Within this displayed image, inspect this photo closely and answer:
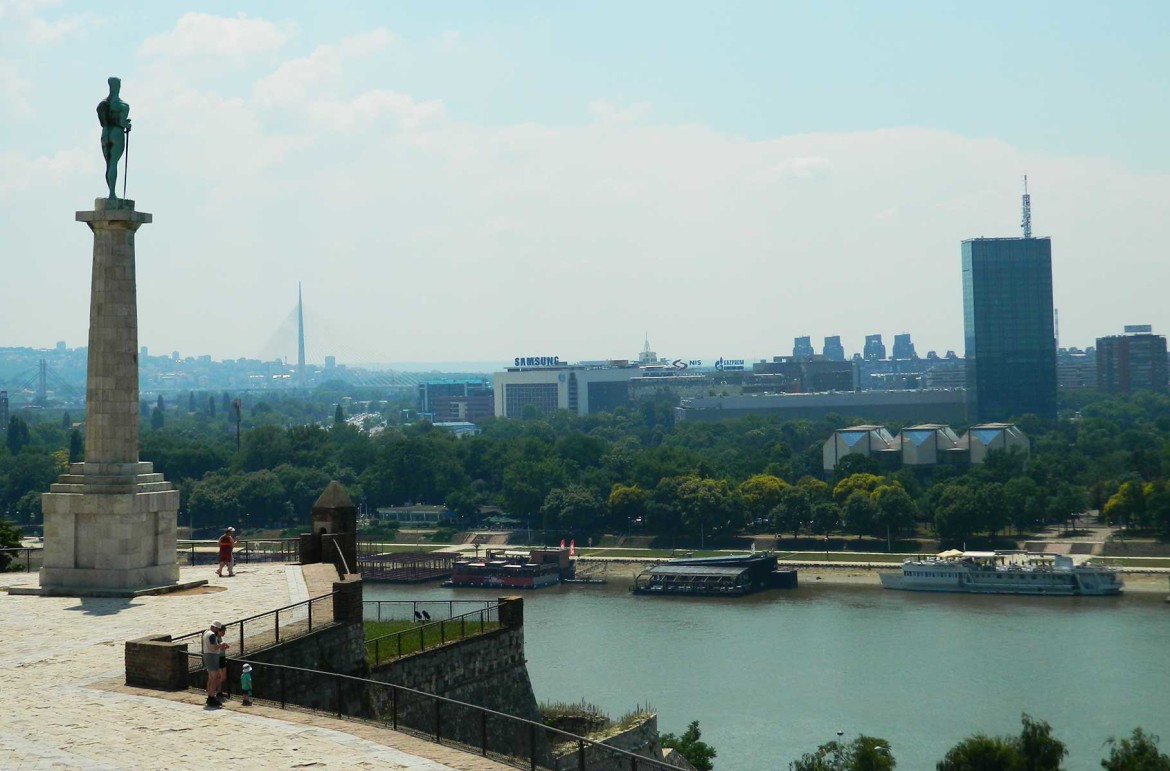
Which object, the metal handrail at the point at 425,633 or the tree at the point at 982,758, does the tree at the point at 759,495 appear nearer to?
the tree at the point at 982,758

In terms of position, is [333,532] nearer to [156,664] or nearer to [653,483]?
[156,664]

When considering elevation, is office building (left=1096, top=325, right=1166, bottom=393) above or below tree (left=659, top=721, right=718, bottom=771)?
above

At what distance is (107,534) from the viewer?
20.2 metres

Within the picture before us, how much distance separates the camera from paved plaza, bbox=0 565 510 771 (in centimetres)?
1212

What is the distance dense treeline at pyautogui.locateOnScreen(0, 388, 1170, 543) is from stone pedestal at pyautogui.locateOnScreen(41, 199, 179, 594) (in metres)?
60.7

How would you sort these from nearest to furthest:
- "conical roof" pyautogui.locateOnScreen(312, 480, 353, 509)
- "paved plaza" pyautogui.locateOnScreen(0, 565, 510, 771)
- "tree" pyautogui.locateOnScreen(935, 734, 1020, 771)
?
"paved plaza" pyautogui.locateOnScreen(0, 565, 510, 771) → "conical roof" pyautogui.locateOnScreen(312, 480, 353, 509) → "tree" pyautogui.locateOnScreen(935, 734, 1020, 771)

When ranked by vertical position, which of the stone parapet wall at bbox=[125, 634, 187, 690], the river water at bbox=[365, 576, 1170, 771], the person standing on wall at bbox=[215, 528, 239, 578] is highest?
the person standing on wall at bbox=[215, 528, 239, 578]

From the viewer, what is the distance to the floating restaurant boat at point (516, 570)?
70.1 metres

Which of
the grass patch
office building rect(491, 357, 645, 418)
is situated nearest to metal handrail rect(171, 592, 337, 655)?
the grass patch

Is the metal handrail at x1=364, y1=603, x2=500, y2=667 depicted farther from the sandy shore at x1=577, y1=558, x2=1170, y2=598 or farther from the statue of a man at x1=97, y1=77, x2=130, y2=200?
the sandy shore at x1=577, y1=558, x2=1170, y2=598

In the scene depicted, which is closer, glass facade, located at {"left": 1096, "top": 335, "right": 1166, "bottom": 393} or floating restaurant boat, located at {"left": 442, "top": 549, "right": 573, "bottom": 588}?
floating restaurant boat, located at {"left": 442, "top": 549, "right": 573, "bottom": 588}

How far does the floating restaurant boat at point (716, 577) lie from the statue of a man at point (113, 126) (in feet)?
154

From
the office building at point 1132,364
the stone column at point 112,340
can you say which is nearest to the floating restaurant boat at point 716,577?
the stone column at point 112,340

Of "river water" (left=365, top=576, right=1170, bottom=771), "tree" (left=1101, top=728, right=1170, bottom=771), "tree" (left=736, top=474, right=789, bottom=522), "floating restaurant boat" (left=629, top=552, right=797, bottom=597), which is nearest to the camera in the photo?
"tree" (left=1101, top=728, right=1170, bottom=771)
